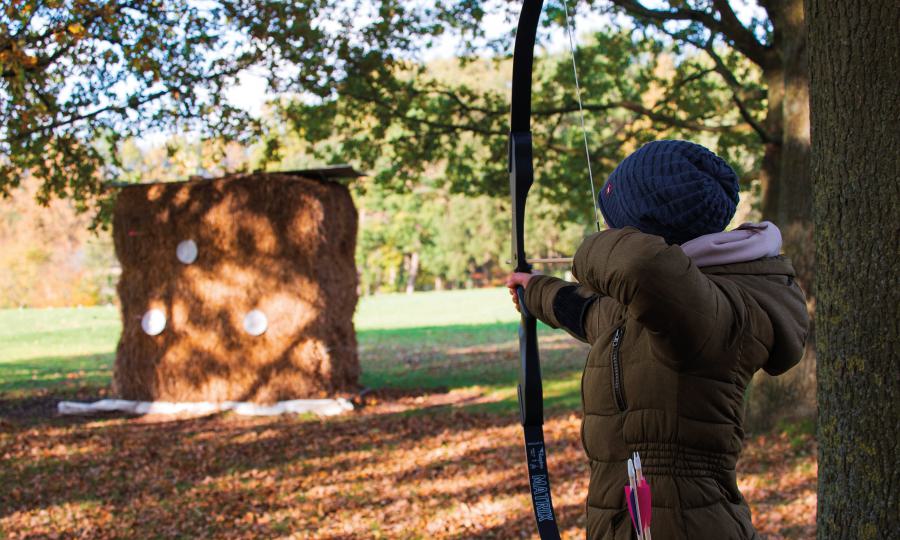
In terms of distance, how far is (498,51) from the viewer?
10.8 meters

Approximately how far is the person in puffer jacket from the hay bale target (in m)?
8.93

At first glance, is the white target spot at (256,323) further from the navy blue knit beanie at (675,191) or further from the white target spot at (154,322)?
the navy blue knit beanie at (675,191)

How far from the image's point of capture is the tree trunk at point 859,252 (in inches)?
100

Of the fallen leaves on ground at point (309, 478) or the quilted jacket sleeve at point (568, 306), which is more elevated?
the quilted jacket sleeve at point (568, 306)

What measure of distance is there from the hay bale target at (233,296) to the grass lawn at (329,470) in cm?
63

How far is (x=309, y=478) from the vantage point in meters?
6.74

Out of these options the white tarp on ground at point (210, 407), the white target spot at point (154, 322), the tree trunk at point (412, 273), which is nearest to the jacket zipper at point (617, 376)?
the white tarp on ground at point (210, 407)

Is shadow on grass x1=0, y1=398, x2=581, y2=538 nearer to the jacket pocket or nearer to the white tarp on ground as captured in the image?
the white tarp on ground

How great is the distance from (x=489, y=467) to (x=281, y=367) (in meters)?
4.11

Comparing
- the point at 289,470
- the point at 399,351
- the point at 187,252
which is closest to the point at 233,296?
the point at 187,252

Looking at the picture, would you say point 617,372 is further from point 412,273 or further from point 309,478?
point 412,273

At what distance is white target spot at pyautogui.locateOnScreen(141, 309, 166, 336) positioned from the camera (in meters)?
10.4

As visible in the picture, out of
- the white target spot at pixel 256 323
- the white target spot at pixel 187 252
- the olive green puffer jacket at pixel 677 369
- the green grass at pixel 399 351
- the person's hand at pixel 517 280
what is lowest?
the green grass at pixel 399 351

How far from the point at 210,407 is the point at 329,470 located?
144 inches
